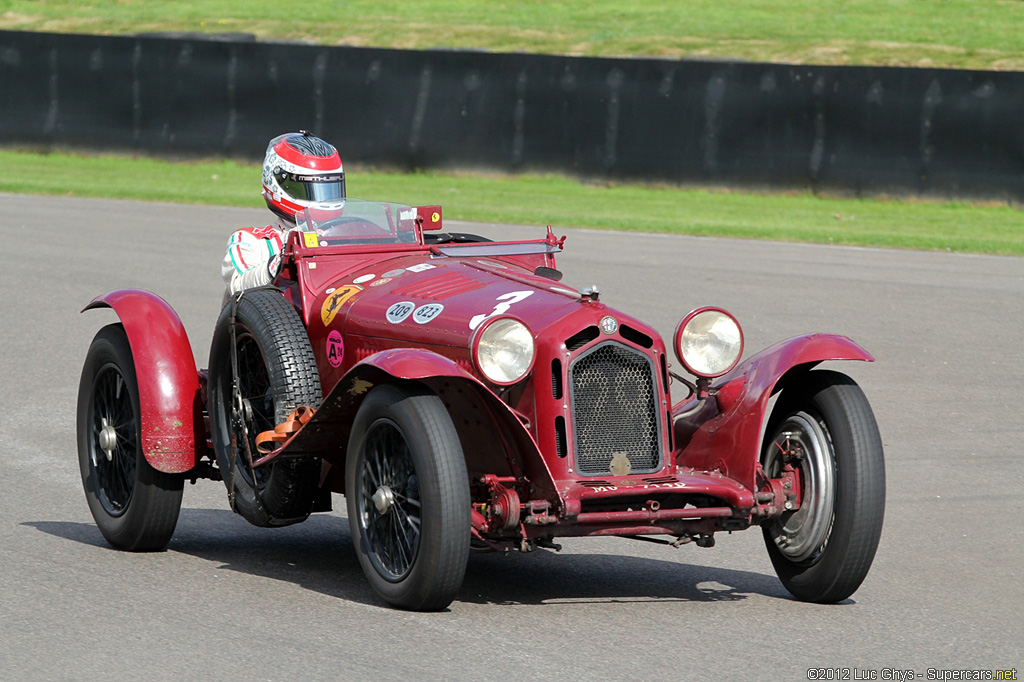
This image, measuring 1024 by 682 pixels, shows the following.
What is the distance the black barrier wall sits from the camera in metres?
19.8

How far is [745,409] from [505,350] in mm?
1013

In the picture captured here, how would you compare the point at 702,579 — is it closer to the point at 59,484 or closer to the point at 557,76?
the point at 59,484

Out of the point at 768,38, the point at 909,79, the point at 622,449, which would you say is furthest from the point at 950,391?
the point at 768,38

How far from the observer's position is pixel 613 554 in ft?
21.3

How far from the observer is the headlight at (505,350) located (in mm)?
5258

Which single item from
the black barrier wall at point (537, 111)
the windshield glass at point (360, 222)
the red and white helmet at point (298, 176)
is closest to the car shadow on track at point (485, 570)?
the windshield glass at point (360, 222)

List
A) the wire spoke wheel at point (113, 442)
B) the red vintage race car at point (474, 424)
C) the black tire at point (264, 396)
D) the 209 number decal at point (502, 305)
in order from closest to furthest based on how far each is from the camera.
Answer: the red vintage race car at point (474, 424)
the 209 number decal at point (502, 305)
the black tire at point (264, 396)
the wire spoke wheel at point (113, 442)

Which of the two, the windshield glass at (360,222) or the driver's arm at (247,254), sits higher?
the windshield glass at (360,222)

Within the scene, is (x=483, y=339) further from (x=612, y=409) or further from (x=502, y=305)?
(x=612, y=409)

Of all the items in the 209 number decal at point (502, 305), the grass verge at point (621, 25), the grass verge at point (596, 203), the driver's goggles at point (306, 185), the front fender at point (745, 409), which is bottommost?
the grass verge at point (596, 203)

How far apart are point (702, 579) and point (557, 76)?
1634 cm

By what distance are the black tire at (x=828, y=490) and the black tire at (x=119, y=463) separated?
2.57 m

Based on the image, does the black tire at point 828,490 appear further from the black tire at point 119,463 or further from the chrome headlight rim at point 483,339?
the black tire at point 119,463

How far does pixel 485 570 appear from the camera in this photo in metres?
6.12
